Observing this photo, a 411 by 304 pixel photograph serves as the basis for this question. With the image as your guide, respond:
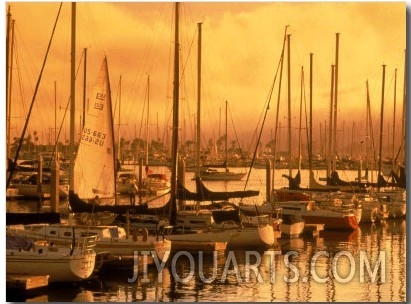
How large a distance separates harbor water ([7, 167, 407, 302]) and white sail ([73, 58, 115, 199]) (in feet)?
6.40

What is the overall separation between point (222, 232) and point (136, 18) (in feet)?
23.8

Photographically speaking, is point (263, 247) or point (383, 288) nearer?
point (383, 288)

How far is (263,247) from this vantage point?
2081cm

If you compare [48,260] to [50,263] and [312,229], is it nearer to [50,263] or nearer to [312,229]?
[50,263]

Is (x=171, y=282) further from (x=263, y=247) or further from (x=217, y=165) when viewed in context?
(x=217, y=165)

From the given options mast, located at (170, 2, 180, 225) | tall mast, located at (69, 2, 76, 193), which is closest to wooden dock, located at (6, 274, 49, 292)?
tall mast, located at (69, 2, 76, 193)

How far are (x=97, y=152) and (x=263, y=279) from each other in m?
4.29

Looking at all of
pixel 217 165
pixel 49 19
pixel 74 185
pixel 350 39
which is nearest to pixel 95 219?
pixel 74 185

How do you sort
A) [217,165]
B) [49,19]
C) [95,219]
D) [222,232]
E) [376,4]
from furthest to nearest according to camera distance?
[217,165]
[222,232]
[95,219]
[49,19]
[376,4]

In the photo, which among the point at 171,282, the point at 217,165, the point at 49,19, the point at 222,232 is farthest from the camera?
the point at 217,165

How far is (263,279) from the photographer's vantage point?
16297mm

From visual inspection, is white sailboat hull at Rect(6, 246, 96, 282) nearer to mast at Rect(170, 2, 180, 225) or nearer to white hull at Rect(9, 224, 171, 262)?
white hull at Rect(9, 224, 171, 262)

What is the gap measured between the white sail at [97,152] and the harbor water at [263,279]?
6.40ft

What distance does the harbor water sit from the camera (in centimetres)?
1463
